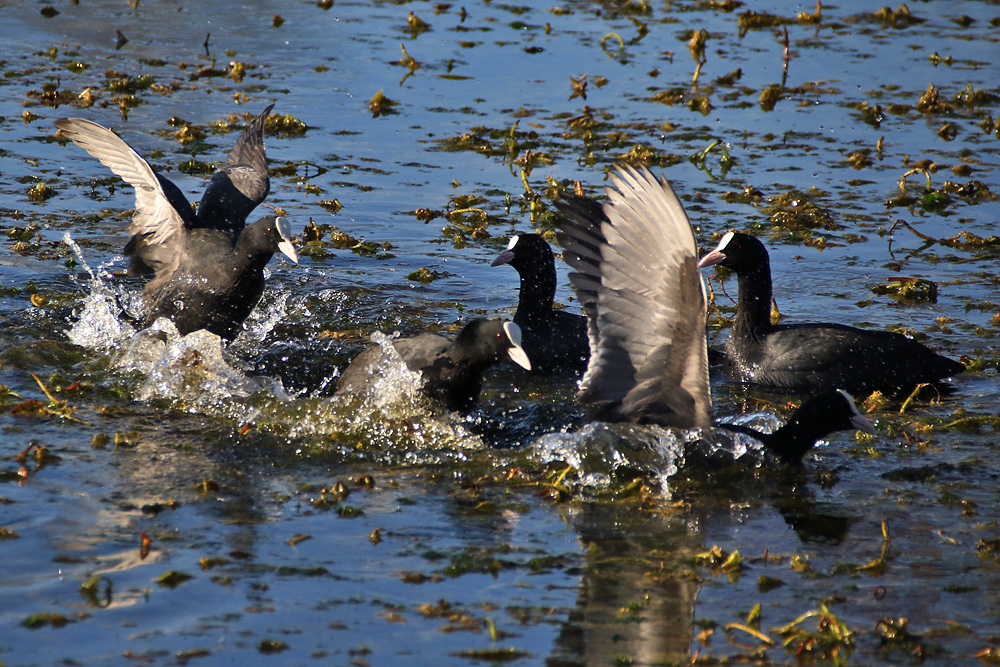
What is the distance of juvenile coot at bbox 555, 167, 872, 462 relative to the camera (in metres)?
4.20

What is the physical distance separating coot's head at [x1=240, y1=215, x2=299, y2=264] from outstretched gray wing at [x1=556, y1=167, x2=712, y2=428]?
162 centimetres

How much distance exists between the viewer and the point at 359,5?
13023 mm

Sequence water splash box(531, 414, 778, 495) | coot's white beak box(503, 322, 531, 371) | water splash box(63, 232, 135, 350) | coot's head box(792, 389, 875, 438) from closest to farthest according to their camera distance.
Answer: water splash box(531, 414, 778, 495), coot's head box(792, 389, 875, 438), coot's white beak box(503, 322, 531, 371), water splash box(63, 232, 135, 350)

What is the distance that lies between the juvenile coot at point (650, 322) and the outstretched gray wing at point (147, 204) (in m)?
2.36

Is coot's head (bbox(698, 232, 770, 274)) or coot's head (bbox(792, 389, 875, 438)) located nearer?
coot's head (bbox(792, 389, 875, 438))

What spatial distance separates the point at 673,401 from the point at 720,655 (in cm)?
145

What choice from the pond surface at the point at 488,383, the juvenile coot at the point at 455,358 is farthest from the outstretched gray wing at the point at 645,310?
the juvenile coot at the point at 455,358

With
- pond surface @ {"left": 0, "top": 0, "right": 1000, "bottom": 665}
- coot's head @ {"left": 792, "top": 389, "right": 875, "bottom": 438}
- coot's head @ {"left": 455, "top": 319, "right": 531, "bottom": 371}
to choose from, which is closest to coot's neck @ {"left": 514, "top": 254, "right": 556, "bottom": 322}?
pond surface @ {"left": 0, "top": 0, "right": 1000, "bottom": 665}

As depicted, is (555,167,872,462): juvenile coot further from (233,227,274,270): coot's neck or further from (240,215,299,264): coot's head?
(233,227,274,270): coot's neck

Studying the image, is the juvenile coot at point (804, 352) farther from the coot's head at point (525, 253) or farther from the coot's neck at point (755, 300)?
the coot's head at point (525, 253)

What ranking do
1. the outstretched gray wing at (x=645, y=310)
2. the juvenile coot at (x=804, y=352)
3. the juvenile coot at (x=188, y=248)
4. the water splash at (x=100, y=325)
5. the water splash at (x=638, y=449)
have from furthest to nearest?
the juvenile coot at (x=188, y=248) < the water splash at (x=100, y=325) < the juvenile coot at (x=804, y=352) < the water splash at (x=638, y=449) < the outstretched gray wing at (x=645, y=310)

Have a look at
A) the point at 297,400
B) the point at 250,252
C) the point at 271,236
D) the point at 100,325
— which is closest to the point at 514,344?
the point at 297,400

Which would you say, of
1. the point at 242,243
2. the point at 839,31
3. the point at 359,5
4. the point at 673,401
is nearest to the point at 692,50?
the point at 839,31

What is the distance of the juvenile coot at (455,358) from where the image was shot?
4676mm
